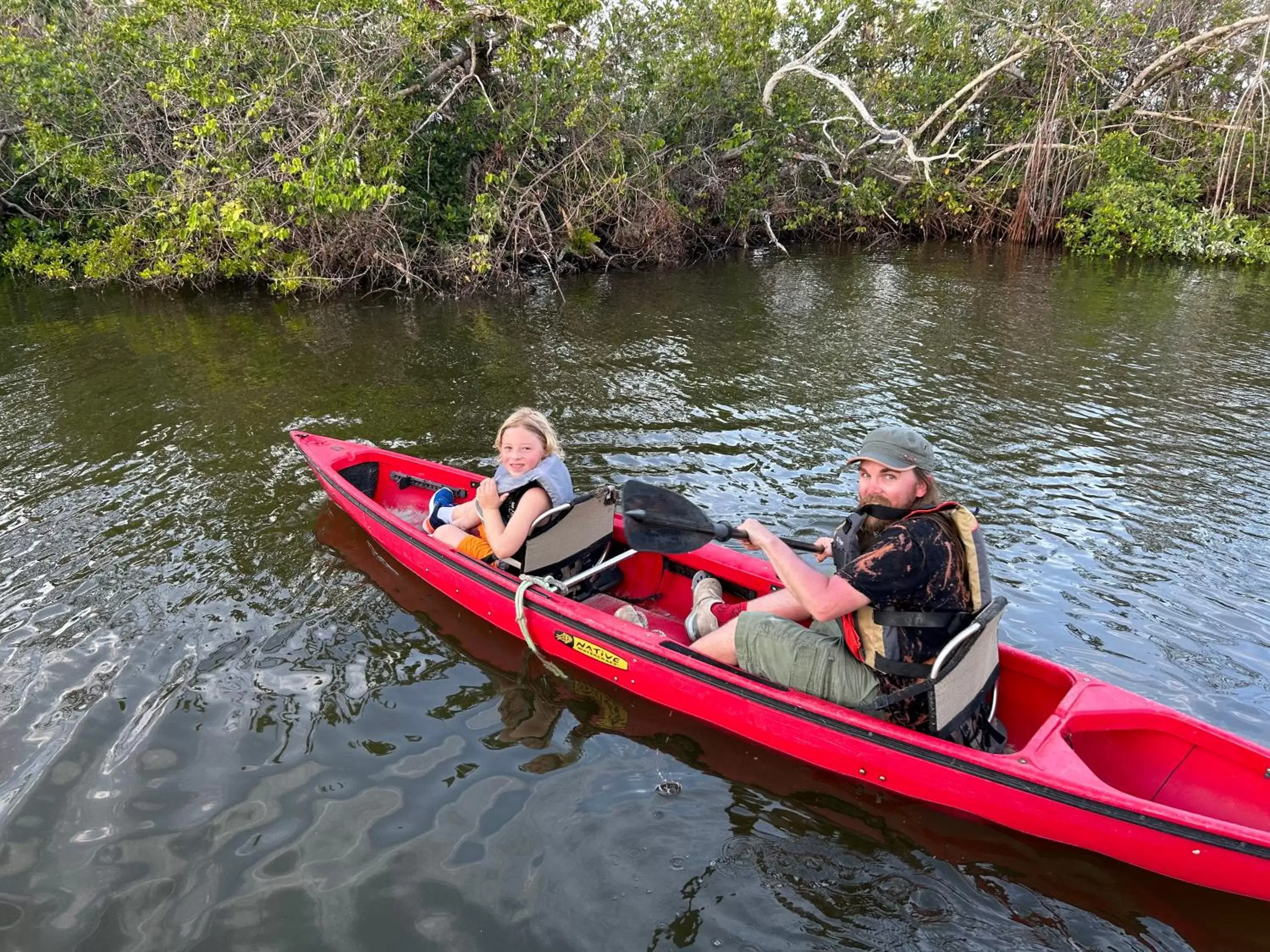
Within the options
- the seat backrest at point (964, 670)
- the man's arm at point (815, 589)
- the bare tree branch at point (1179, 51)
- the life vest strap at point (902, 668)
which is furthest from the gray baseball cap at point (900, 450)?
the bare tree branch at point (1179, 51)

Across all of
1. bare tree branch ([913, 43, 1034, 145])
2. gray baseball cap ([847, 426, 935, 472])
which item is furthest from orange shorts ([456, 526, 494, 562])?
bare tree branch ([913, 43, 1034, 145])

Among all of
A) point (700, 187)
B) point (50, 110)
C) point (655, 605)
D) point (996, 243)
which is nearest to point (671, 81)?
point (700, 187)

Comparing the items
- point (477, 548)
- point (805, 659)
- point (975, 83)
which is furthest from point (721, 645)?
point (975, 83)

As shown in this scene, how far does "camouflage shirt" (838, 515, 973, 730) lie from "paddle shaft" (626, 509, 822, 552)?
3.03 feet

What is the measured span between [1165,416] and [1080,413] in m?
0.82

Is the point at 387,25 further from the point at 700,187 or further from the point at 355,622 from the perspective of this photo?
the point at 355,622

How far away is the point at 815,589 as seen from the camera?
366 centimetres

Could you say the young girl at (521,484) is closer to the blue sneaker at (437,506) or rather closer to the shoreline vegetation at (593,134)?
Answer: the blue sneaker at (437,506)

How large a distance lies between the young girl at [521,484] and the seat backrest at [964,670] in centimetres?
260

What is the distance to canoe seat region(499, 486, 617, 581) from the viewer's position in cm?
530

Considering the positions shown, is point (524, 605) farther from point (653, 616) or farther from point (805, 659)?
point (805, 659)

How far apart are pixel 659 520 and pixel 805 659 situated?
110 cm

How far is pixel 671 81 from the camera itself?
674 inches

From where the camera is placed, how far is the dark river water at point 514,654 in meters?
3.54
